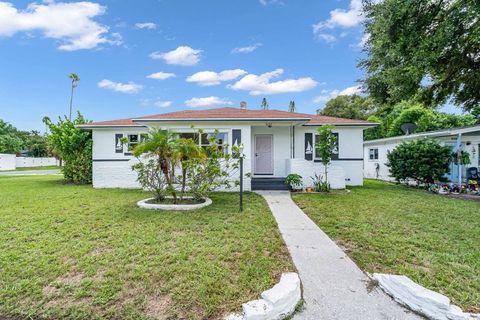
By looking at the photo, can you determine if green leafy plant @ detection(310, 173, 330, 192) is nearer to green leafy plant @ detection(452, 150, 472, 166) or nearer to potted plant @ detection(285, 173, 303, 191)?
potted plant @ detection(285, 173, 303, 191)

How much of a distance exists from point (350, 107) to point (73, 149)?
3285 centimetres

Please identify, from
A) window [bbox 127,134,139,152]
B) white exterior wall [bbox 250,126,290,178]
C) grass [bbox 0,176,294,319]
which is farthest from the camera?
window [bbox 127,134,139,152]

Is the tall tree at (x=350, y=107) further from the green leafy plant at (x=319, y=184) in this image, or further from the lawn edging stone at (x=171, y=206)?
the lawn edging stone at (x=171, y=206)

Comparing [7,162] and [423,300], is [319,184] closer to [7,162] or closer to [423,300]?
[423,300]

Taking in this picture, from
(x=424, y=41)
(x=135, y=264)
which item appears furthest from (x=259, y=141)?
(x=135, y=264)

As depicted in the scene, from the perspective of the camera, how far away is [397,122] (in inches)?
920

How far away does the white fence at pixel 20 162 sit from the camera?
3034cm

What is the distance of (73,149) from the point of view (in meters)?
14.3

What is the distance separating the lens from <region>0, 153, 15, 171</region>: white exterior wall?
2999cm

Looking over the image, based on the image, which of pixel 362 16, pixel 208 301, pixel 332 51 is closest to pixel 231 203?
pixel 208 301

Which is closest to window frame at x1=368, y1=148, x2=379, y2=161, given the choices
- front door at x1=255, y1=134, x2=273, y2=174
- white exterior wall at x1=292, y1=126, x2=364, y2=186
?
white exterior wall at x1=292, y1=126, x2=364, y2=186

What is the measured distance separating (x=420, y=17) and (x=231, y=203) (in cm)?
965

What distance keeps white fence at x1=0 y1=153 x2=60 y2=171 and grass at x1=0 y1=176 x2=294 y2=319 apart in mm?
32646

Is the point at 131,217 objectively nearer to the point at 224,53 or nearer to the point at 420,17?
the point at 420,17
